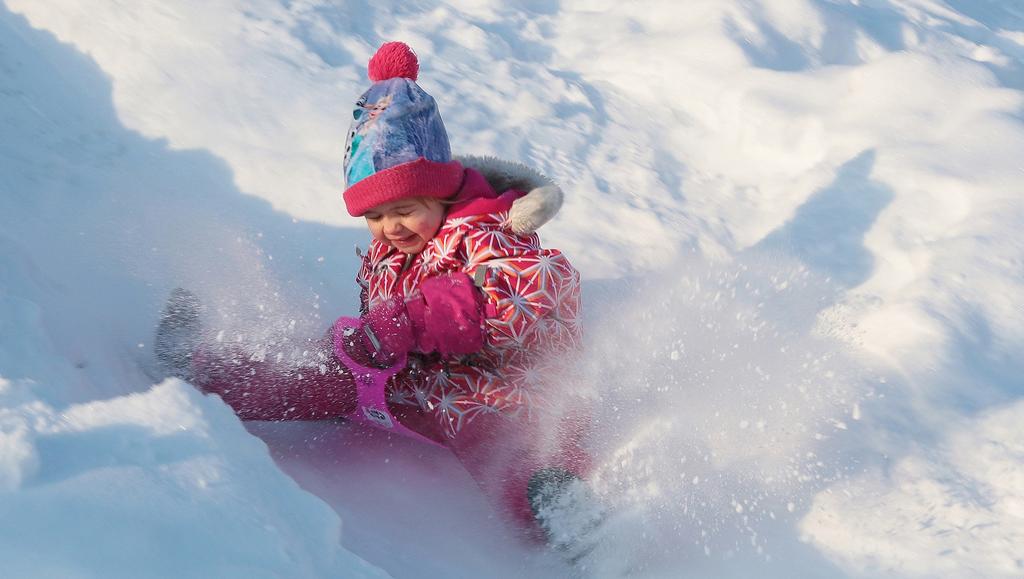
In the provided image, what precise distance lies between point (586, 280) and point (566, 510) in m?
0.92

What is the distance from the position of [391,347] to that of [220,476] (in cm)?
83

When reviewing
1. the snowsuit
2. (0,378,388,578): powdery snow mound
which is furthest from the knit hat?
(0,378,388,578): powdery snow mound

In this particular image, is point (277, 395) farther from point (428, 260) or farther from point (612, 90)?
point (612, 90)

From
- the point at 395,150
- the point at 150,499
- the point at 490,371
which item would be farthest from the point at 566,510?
the point at 150,499

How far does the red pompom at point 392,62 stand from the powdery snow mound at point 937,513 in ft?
4.63

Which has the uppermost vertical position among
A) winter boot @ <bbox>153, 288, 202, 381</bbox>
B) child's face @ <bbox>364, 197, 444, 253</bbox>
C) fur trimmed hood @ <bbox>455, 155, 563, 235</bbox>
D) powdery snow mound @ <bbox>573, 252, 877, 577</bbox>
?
fur trimmed hood @ <bbox>455, 155, 563, 235</bbox>

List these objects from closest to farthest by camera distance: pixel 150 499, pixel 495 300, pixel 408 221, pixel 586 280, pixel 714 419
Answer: pixel 150 499 → pixel 495 300 → pixel 408 221 → pixel 714 419 → pixel 586 280

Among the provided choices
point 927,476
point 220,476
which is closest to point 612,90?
point 927,476

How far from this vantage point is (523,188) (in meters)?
2.15

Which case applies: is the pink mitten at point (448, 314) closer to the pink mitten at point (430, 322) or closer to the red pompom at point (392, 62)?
the pink mitten at point (430, 322)

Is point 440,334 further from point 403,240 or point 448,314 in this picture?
point 403,240

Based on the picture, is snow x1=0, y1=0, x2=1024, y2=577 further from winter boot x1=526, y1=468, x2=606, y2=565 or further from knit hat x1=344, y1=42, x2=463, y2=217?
knit hat x1=344, y1=42, x2=463, y2=217

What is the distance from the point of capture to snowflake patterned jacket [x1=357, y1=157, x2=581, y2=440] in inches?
74.2

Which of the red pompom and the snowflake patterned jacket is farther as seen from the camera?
the red pompom
